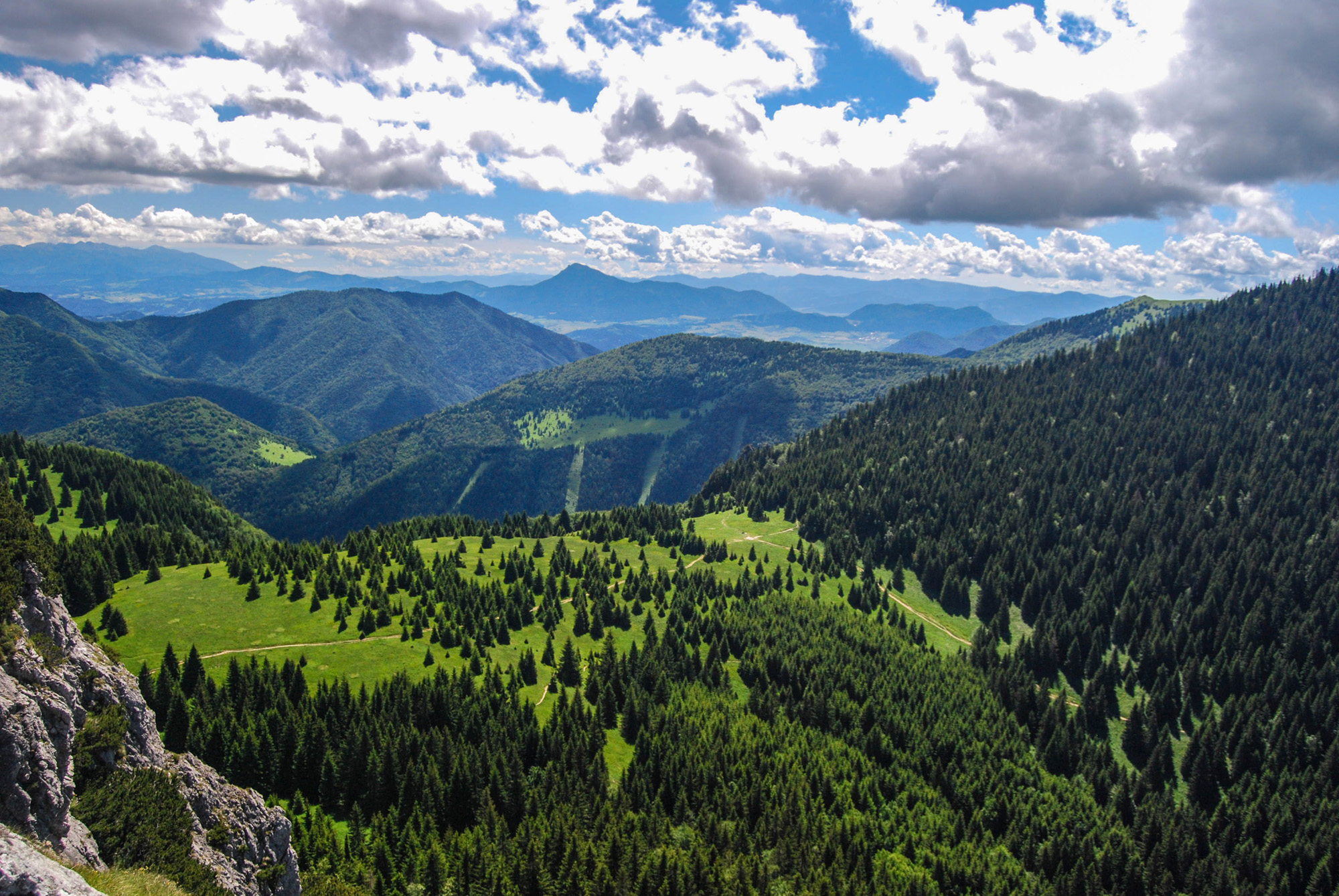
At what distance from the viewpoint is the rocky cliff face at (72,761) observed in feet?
135

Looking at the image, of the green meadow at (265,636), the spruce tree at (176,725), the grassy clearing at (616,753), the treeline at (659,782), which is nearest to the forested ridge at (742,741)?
the spruce tree at (176,725)

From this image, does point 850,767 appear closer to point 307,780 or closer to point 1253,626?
point 307,780

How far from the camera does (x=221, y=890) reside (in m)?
48.6

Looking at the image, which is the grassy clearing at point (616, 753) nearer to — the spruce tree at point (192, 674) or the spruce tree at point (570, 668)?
the spruce tree at point (570, 668)

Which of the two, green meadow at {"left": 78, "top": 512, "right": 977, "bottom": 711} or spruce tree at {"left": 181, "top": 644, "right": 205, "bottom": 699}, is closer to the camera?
spruce tree at {"left": 181, "top": 644, "right": 205, "bottom": 699}

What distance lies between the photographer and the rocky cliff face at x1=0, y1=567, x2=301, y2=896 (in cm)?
4100

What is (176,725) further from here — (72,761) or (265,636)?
(265,636)

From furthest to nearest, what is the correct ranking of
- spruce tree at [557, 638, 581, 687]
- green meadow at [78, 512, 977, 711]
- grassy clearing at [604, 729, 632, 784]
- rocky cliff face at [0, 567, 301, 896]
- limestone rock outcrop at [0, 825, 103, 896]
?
spruce tree at [557, 638, 581, 687] → green meadow at [78, 512, 977, 711] → grassy clearing at [604, 729, 632, 784] → rocky cliff face at [0, 567, 301, 896] → limestone rock outcrop at [0, 825, 103, 896]

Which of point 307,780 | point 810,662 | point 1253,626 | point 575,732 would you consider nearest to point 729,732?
point 575,732

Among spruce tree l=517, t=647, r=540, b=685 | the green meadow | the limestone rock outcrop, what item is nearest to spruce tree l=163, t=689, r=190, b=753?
the green meadow

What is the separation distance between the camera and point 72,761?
48594 mm

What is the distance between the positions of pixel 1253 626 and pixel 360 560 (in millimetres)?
237924

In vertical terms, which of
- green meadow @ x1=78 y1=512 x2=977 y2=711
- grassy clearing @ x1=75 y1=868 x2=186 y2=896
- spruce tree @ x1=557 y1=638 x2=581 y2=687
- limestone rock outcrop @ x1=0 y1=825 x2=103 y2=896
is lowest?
spruce tree @ x1=557 y1=638 x2=581 y2=687

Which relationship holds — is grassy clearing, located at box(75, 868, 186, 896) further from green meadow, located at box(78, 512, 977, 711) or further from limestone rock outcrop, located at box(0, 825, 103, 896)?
green meadow, located at box(78, 512, 977, 711)
